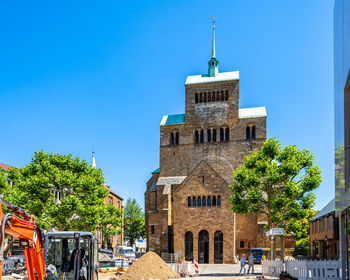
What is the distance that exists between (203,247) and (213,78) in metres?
25.1

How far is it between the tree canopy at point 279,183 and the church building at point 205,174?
16063 millimetres

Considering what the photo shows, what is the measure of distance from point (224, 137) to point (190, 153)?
5339mm

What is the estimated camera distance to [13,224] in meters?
9.88

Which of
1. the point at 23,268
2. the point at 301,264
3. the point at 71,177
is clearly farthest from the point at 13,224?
the point at 71,177

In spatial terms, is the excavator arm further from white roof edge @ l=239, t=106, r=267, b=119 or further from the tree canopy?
white roof edge @ l=239, t=106, r=267, b=119

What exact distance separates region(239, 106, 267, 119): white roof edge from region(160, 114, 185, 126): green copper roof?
28.6ft

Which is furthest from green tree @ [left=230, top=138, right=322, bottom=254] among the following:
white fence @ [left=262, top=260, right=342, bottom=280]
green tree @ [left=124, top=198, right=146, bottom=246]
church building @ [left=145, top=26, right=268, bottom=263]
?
green tree @ [left=124, top=198, right=146, bottom=246]

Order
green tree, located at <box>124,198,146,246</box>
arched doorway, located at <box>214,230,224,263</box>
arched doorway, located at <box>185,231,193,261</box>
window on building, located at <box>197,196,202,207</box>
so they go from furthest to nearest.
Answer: green tree, located at <box>124,198,146,246</box>
window on building, located at <box>197,196,202,207</box>
arched doorway, located at <box>185,231,193,261</box>
arched doorway, located at <box>214,230,224,263</box>

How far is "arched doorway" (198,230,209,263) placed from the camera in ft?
161

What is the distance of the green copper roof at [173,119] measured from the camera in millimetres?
63166

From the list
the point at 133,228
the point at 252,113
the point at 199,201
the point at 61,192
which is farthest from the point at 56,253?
the point at 133,228

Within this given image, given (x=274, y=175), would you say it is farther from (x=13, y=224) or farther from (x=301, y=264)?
(x=13, y=224)

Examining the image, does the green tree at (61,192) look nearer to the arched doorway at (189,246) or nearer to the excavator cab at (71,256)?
the arched doorway at (189,246)

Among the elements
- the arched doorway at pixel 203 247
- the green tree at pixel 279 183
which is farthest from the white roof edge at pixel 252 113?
the green tree at pixel 279 183
